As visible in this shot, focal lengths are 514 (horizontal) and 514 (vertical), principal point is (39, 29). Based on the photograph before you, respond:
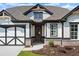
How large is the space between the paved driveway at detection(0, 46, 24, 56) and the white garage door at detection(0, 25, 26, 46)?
17 cm

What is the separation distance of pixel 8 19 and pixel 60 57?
227cm

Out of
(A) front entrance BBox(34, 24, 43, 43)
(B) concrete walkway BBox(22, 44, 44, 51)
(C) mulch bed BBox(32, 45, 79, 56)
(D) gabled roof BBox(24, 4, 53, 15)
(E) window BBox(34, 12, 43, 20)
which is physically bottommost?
(C) mulch bed BBox(32, 45, 79, 56)

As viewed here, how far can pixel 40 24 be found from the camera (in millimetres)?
16922

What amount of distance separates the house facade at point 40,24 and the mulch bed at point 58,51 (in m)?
0.22

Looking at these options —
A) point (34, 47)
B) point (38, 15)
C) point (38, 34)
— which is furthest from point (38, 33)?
point (38, 15)

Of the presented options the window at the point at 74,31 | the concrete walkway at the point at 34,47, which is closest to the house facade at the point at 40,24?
the window at the point at 74,31

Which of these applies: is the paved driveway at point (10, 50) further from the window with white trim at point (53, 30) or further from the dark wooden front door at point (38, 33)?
the window with white trim at point (53, 30)

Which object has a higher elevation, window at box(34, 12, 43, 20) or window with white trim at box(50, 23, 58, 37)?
window at box(34, 12, 43, 20)

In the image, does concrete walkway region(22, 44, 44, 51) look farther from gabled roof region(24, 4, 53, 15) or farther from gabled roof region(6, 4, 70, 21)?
gabled roof region(24, 4, 53, 15)

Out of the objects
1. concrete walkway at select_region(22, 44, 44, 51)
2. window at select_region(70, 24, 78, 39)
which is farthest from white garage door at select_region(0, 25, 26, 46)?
window at select_region(70, 24, 78, 39)

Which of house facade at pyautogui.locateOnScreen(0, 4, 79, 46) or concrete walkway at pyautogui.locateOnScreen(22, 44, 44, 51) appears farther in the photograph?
house facade at pyautogui.locateOnScreen(0, 4, 79, 46)

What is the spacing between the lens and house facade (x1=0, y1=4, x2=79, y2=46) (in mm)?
16781

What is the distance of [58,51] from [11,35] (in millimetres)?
1670

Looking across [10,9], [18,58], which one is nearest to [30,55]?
[18,58]
